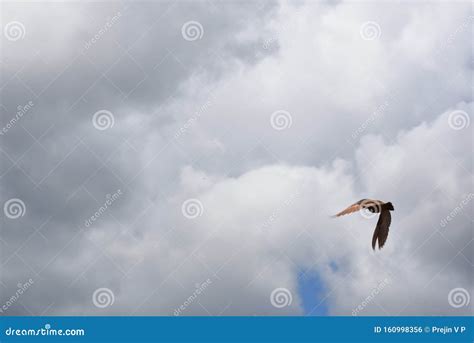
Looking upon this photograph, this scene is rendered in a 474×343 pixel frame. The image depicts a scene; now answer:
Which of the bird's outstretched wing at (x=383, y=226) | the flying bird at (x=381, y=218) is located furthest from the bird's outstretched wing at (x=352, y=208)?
the bird's outstretched wing at (x=383, y=226)

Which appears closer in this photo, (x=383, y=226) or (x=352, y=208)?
(x=352, y=208)

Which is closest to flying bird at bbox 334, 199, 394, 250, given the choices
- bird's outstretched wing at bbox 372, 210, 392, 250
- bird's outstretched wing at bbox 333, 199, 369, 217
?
bird's outstretched wing at bbox 372, 210, 392, 250

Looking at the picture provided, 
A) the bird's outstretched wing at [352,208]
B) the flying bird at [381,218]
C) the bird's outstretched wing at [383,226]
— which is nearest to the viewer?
the bird's outstretched wing at [352,208]

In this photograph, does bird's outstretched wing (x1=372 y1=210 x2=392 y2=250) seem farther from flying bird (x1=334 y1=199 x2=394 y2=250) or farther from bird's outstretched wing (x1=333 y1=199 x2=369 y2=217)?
bird's outstretched wing (x1=333 y1=199 x2=369 y2=217)

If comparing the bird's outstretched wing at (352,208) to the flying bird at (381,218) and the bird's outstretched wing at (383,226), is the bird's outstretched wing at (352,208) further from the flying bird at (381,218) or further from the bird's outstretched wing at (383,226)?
the bird's outstretched wing at (383,226)

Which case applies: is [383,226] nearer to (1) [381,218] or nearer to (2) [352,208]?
(1) [381,218]

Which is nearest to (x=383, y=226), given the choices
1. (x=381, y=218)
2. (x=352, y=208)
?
(x=381, y=218)

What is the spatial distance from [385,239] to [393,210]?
4.97 feet

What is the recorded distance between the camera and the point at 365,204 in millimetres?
27719
